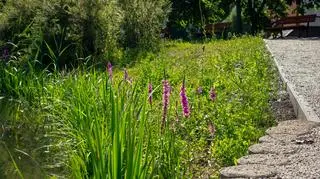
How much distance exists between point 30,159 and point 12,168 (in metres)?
0.17

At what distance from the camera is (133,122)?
3799mm

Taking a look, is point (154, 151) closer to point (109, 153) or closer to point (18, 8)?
point (109, 153)

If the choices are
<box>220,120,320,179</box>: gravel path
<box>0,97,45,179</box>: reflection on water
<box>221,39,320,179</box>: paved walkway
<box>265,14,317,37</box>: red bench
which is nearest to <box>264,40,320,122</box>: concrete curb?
<box>221,39,320,179</box>: paved walkway

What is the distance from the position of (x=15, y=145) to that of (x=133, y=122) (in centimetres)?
261

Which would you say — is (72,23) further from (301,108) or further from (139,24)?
(301,108)

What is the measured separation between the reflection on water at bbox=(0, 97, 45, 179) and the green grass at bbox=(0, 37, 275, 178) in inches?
2.4

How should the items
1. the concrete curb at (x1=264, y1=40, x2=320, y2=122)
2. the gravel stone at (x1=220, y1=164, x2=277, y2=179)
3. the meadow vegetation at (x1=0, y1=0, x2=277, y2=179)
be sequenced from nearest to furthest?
the meadow vegetation at (x1=0, y1=0, x2=277, y2=179) < the gravel stone at (x1=220, y1=164, x2=277, y2=179) < the concrete curb at (x1=264, y1=40, x2=320, y2=122)

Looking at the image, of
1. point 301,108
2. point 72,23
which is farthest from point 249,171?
point 72,23

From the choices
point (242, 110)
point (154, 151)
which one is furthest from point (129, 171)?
point (242, 110)

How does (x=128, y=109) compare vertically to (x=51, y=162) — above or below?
above

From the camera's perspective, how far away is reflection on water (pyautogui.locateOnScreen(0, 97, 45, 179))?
17.0ft

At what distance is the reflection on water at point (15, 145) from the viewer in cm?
517

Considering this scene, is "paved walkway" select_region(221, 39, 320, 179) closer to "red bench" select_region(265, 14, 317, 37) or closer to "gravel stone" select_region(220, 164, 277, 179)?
"gravel stone" select_region(220, 164, 277, 179)

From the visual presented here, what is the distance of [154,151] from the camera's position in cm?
396
